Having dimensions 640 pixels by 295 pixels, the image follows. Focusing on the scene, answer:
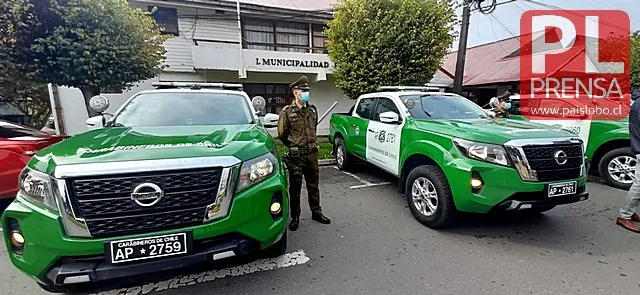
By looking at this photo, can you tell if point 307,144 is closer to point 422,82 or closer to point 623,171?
point 623,171

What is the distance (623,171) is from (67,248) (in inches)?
281

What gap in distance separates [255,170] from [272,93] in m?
11.0

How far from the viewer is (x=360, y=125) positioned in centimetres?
576

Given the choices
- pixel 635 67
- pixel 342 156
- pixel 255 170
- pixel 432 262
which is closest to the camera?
pixel 255 170

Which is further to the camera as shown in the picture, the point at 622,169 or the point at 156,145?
the point at 622,169

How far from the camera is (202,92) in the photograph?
3.90m

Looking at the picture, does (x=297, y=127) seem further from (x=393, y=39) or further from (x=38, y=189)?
(x=393, y=39)

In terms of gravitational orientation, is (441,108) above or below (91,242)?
above

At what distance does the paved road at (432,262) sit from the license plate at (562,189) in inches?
20.6

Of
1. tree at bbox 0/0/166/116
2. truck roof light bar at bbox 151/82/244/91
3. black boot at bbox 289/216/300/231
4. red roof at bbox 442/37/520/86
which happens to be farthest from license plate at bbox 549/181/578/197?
red roof at bbox 442/37/520/86

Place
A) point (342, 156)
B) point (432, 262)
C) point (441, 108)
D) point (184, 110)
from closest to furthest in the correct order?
point (432, 262), point (184, 110), point (441, 108), point (342, 156)

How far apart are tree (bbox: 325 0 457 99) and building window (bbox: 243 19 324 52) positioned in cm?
389

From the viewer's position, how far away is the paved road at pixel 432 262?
2564mm

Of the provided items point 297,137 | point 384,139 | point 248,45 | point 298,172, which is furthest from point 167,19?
point 298,172
